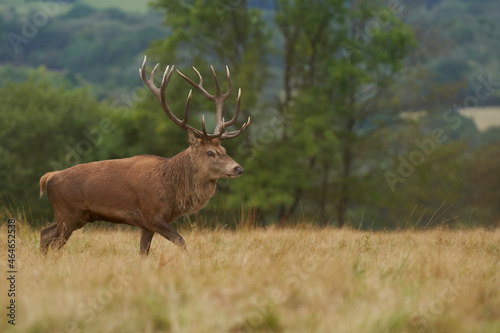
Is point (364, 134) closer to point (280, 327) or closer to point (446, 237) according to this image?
point (446, 237)

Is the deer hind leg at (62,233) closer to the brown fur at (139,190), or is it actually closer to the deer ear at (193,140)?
the brown fur at (139,190)

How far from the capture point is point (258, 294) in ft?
14.0

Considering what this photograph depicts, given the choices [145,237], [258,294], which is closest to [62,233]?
[145,237]

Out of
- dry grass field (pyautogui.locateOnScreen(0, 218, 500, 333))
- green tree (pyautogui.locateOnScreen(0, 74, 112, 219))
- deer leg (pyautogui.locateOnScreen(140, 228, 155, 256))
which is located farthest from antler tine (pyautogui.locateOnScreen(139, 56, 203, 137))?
green tree (pyautogui.locateOnScreen(0, 74, 112, 219))

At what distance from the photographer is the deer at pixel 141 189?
22.9 ft

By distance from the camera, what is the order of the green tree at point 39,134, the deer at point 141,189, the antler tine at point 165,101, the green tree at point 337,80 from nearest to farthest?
the deer at point 141,189, the antler tine at point 165,101, the green tree at point 337,80, the green tree at point 39,134

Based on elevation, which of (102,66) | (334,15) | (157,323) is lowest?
(102,66)

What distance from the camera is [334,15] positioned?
24.0 m

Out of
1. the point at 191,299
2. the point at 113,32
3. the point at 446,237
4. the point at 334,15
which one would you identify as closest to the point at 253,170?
the point at 334,15

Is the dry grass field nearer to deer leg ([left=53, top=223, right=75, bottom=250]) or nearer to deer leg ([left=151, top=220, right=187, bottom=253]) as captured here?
deer leg ([left=151, top=220, right=187, bottom=253])

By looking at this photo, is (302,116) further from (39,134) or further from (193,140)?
(193,140)

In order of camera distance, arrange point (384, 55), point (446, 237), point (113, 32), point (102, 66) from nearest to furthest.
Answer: point (446, 237) → point (384, 55) → point (102, 66) → point (113, 32)

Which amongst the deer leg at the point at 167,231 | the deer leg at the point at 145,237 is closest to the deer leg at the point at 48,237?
the deer leg at the point at 145,237

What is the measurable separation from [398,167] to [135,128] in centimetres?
1014
